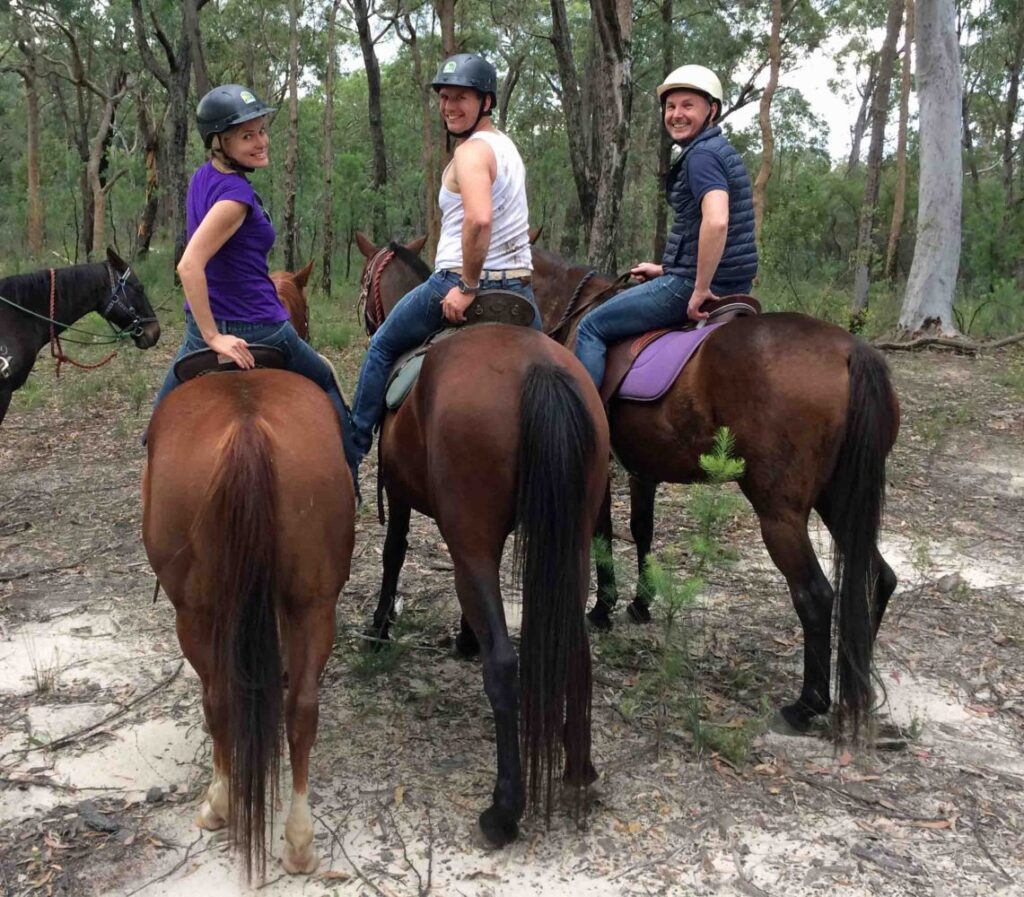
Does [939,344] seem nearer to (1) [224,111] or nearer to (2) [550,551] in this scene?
(2) [550,551]

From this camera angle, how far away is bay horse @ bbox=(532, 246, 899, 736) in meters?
3.57

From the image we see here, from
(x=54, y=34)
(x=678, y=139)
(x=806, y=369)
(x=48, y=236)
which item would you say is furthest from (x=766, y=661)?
(x=48, y=236)

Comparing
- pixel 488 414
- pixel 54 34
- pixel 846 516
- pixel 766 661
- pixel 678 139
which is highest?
pixel 54 34

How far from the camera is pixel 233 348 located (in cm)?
325

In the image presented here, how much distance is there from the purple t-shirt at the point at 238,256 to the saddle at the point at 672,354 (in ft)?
5.37

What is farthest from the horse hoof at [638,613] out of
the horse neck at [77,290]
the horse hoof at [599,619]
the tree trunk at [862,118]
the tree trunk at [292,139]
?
the tree trunk at [862,118]

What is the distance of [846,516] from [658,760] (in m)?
1.31

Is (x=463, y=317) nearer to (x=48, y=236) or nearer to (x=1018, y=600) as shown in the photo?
(x=1018, y=600)

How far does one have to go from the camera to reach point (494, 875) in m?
2.86

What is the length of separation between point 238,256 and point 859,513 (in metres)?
2.79

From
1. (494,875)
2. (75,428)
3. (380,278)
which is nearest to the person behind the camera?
(494,875)

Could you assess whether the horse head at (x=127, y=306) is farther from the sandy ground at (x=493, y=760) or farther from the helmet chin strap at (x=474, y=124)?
the helmet chin strap at (x=474, y=124)

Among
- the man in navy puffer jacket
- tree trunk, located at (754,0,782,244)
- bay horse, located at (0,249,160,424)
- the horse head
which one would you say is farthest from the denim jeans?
tree trunk, located at (754,0,782,244)

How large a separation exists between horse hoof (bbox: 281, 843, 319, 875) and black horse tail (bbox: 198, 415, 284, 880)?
0.14 metres
